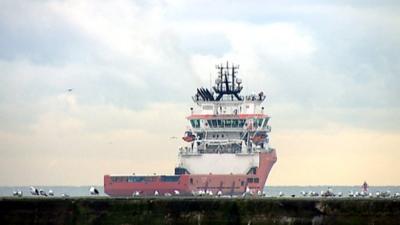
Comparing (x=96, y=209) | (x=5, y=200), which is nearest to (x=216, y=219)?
(x=96, y=209)

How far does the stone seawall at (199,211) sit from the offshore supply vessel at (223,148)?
53.1m

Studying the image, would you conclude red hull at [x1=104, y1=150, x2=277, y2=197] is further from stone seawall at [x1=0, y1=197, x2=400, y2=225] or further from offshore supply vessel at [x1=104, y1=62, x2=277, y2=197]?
stone seawall at [x1=0, y1=197, x2=400, y2=225]

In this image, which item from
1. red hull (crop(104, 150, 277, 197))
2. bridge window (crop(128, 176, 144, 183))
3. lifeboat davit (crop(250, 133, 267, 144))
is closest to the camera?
red hull (crop(104, 150, 277, 197))

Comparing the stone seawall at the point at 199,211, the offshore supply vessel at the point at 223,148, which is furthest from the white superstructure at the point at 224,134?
the stone seawall at the point at 199,211

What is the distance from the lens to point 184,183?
13025 centimetres

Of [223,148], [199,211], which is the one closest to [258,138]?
[223,148]

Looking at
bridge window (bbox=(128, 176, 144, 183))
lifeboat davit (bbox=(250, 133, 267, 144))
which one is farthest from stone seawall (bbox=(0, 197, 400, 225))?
lifeboat davit (bbox=(250, 133, 267, 144))

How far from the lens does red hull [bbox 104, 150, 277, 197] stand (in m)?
130

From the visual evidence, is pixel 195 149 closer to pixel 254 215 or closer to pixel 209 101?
pixel 209 101

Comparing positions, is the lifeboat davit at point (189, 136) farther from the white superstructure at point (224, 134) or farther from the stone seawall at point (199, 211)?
the stone seawall at point (199, 211)

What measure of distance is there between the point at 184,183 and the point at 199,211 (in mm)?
54971

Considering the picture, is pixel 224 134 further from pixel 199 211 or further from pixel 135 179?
pixel 199 211

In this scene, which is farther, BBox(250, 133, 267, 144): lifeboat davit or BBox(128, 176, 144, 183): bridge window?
BBox(250, 133, 267, 144): lifeboat davit

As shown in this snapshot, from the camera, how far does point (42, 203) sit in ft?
257
